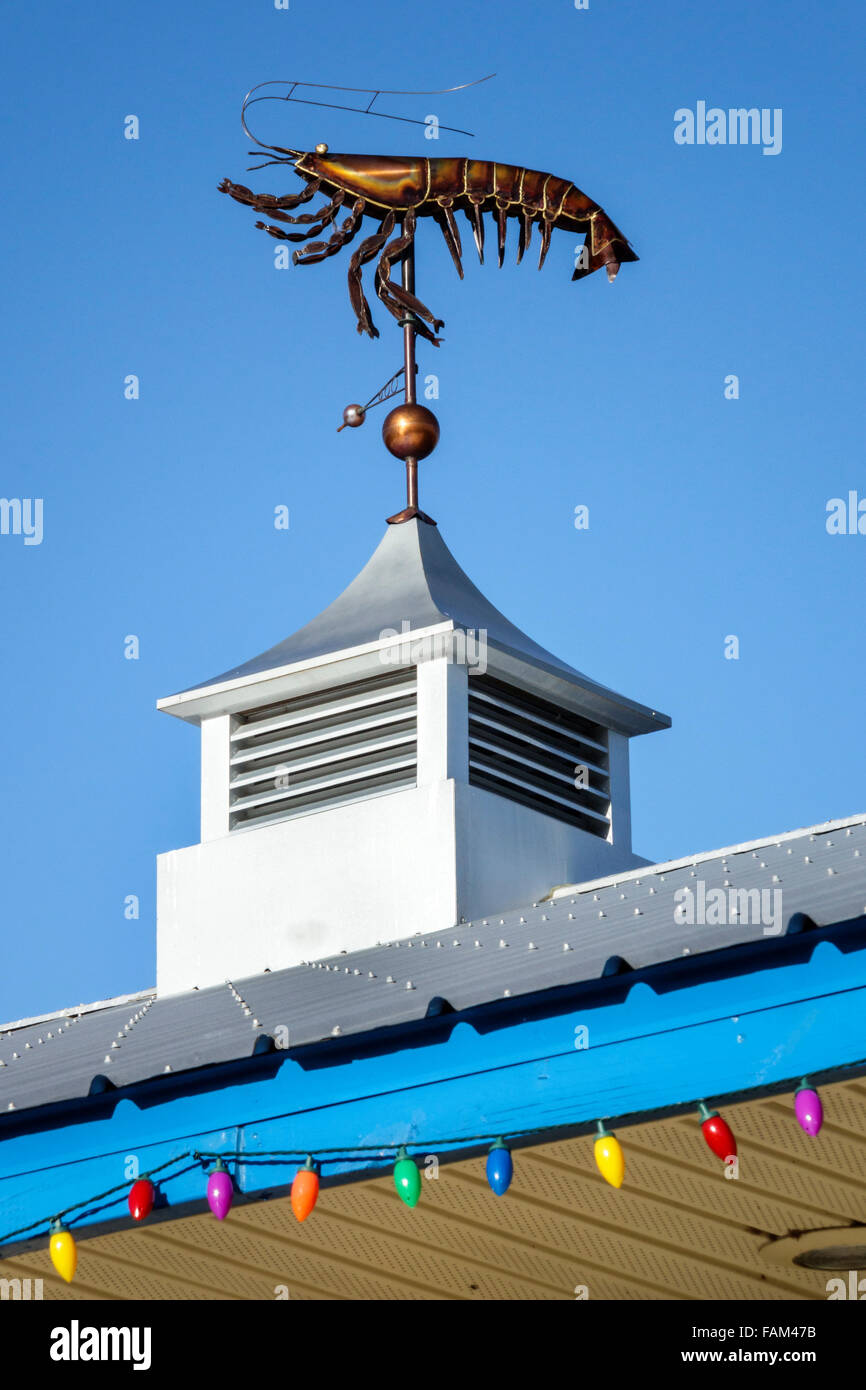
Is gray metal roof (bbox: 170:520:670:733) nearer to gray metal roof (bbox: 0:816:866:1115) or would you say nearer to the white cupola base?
the white cupola base

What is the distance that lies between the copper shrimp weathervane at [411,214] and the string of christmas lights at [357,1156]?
677 centimetres

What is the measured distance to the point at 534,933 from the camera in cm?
845

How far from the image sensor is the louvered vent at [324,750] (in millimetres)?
11680

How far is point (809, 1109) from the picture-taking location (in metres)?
5.99

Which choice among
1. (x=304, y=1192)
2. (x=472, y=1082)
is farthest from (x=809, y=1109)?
(x=304, y=1192)

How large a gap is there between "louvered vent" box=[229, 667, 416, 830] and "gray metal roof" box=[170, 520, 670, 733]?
0.29 meters

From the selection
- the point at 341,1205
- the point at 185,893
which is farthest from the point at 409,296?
the point at 341,1205

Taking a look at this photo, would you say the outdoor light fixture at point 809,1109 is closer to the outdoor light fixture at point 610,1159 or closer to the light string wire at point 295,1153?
the outdoor light fixture at point 610,1159

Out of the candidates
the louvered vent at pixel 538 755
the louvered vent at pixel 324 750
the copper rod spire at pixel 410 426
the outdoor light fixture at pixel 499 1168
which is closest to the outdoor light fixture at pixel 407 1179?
the outdoor light fixture at pixel 499 1168

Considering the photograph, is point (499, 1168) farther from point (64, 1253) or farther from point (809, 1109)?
point (64, 1253)

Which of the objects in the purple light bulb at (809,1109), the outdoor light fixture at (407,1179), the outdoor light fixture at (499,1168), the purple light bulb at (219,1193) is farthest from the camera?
the purple light bulb at (219,1193)

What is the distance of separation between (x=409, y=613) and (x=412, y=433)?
65.6 inches

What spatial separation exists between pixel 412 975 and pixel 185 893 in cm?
403

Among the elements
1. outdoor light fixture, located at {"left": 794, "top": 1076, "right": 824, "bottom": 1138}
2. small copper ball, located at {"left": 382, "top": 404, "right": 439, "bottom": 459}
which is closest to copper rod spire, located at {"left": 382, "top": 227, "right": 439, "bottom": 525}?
small copper ball, located at {"left": 382, "top": 404, "right": 439, "bottom": 459}
